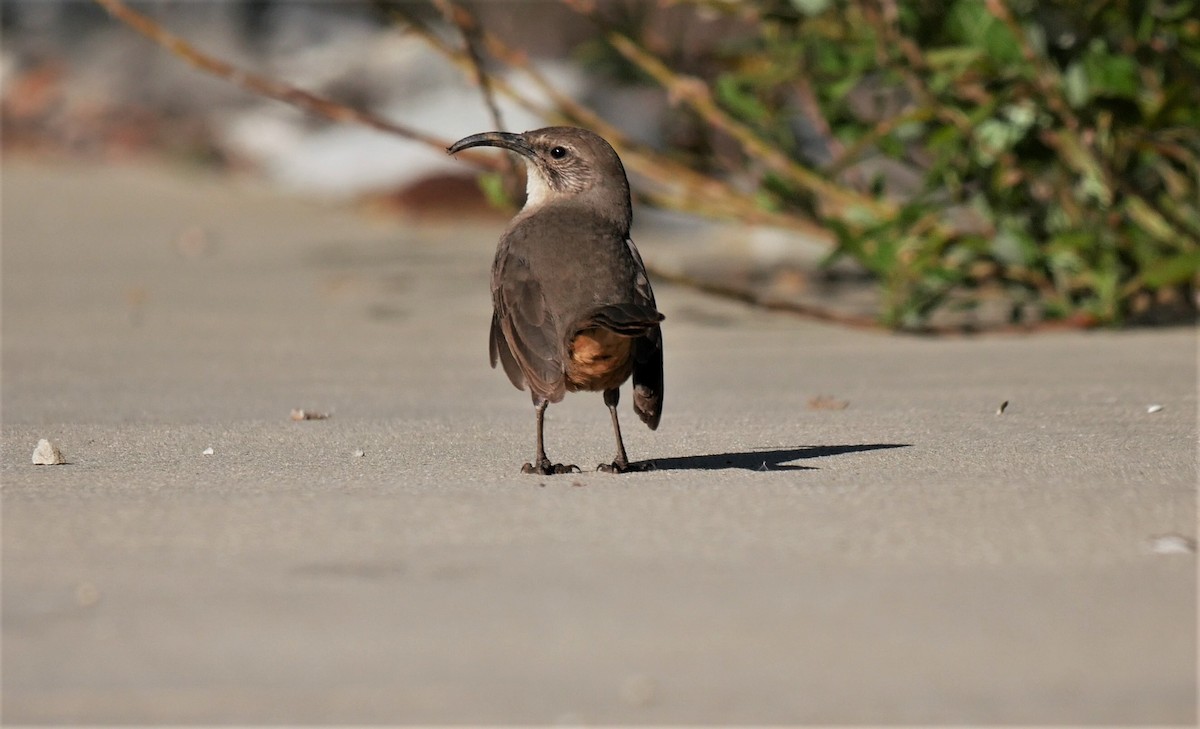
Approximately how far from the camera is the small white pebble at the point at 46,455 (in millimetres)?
3934

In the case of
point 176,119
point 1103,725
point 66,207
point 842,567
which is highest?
point 176,119

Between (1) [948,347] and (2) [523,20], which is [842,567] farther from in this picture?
(2) [523,20]

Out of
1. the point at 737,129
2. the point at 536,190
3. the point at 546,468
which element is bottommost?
the point at 546,468

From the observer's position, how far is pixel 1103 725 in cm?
224

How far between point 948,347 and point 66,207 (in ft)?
20.2

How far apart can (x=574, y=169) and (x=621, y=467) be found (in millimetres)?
1005

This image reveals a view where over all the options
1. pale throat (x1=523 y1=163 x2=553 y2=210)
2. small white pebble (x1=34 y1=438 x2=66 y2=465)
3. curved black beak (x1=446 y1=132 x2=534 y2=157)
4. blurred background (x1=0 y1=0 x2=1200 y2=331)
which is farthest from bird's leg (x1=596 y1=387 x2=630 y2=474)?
blurred background (x1=0 y1=0 x2=1200 y2=331)

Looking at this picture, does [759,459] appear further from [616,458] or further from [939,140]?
[939,140]

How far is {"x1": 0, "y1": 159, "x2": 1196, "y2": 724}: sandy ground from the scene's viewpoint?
236cm

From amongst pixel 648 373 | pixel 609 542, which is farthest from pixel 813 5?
pixel 609 542

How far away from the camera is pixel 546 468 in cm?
391

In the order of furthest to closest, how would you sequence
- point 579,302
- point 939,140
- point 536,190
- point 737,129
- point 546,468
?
1. point 737,129
2. point 939,140
3. point 536,190
4. point 579,302
5. point 546,468

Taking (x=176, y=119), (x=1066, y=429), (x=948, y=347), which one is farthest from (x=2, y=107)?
(x=1066, y=429)

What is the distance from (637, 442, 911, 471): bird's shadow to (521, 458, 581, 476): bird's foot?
0.17 m
